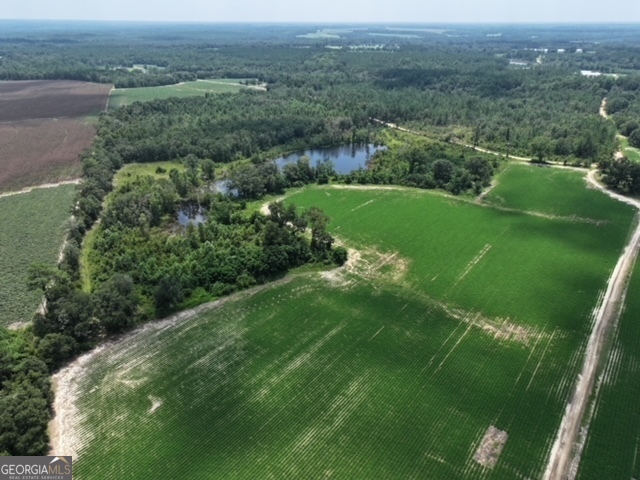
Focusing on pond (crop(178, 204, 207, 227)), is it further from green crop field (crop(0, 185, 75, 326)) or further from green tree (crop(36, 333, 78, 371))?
green tree (crop(36, 333, 78, 371))

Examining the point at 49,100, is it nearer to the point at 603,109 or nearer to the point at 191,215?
the point at 191,215

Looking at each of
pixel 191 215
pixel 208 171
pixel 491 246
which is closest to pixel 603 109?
pixel 491 246

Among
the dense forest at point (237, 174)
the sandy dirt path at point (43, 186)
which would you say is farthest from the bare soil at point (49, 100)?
the sandy dirt path at point (43, 186)

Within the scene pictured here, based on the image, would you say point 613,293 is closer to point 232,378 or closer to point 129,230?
point 232,378

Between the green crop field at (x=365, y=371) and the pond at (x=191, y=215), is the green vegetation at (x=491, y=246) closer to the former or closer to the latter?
the green crop field at (x=365, y=371)

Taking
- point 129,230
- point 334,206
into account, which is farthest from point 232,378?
point 334,206
